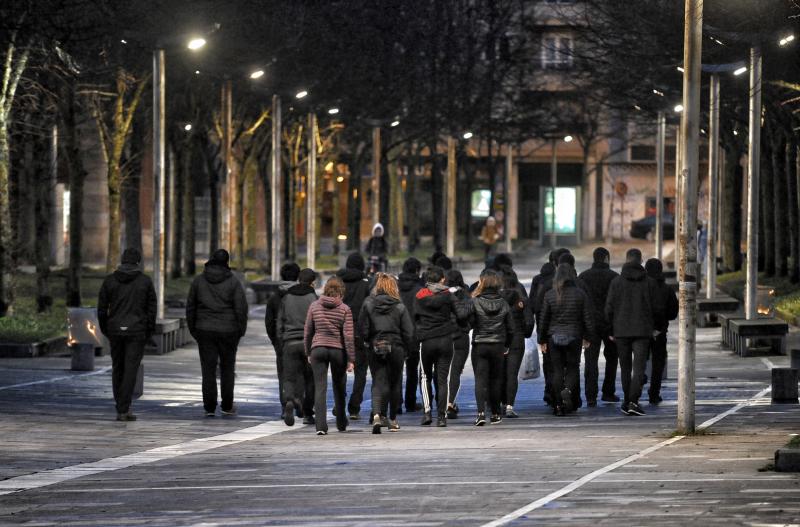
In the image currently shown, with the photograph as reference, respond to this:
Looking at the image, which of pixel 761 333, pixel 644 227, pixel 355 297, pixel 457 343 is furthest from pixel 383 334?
pixel 644 227

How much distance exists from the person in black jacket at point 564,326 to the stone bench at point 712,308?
18671 mm

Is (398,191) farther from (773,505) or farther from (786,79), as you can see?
(773,505)

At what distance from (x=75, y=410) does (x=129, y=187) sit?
89.3 feet

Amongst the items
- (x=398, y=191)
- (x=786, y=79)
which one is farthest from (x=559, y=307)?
(x=398, y=191)

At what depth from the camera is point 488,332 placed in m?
20.2

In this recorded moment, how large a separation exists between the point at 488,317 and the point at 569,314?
1347mm

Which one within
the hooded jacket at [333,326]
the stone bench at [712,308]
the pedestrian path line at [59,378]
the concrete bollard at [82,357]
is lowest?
the pedestrian path line at [59,378]

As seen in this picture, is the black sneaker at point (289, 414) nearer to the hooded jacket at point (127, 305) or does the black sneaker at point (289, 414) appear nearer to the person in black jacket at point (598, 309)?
the hooded jacket at point (127, 305)

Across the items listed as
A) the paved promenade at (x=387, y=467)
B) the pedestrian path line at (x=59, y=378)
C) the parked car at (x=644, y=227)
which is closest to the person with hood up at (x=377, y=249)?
the pedestrian path line at (x=59, y=378)

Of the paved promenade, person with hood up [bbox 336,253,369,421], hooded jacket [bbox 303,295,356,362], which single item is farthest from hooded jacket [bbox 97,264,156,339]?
hooded jacket [bbox 303,295,356,362]

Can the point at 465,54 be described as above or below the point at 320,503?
above

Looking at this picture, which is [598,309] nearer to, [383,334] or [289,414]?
[383,334]

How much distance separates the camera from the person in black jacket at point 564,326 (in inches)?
831

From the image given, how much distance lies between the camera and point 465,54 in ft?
256
